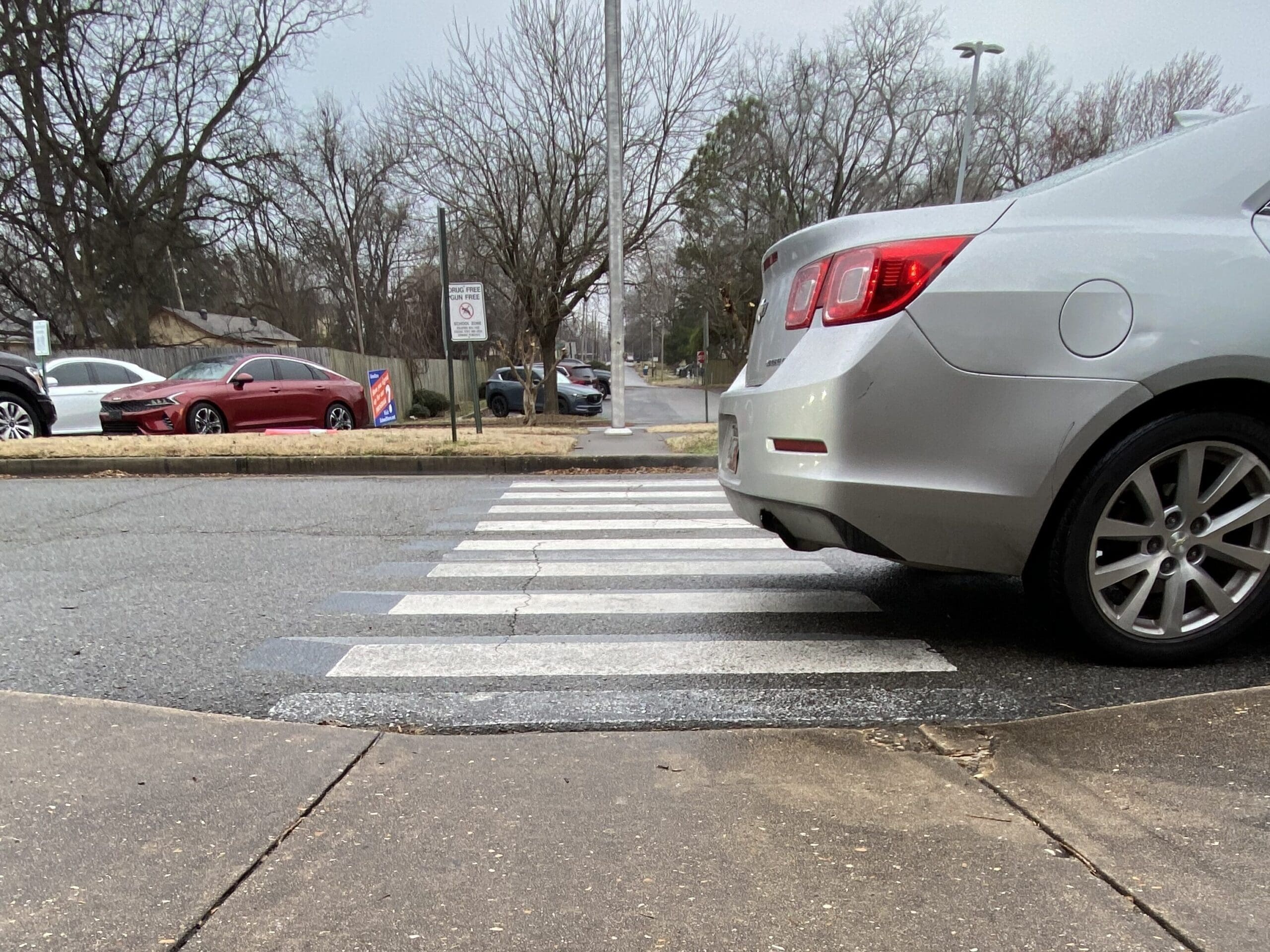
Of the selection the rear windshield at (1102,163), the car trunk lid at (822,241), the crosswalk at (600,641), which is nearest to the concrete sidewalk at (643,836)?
the crosswalk at (600,641)

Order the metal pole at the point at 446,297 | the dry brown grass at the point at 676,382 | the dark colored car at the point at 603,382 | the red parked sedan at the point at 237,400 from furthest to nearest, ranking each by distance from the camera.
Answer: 1. the dry brown grass at the point at 676,382
2. the dark colored car at the point at 603,382
3. the red parked sedan at the point at 237,400
4. the metal pole at the point at 446,297

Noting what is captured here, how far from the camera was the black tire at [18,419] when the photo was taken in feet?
35.7

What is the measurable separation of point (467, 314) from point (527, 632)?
877 centimetres

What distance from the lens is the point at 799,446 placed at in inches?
116

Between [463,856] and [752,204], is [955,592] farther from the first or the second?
[752,204]

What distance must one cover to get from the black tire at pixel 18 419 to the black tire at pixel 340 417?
4.12 m

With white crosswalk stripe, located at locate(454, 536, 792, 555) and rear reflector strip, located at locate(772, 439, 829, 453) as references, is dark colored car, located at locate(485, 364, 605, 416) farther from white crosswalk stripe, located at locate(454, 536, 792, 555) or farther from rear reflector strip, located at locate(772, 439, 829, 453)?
rear reflector strip, located at locate(772, 439, 829, 453)

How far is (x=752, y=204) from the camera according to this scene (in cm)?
3145

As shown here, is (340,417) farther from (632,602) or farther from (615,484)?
(632,602)

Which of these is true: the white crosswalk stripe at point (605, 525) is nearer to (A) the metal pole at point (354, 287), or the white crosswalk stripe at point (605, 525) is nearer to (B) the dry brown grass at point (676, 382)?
(A) the metal pole at point (354, 287)

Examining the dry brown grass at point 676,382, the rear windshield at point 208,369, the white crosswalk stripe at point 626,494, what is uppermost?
the dry brown grass at point 676,382

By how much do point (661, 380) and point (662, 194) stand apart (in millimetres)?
57581

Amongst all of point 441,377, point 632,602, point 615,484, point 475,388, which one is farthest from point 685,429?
point 441,377

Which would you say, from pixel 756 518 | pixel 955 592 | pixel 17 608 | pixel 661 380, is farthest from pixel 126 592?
pixel 661 380
